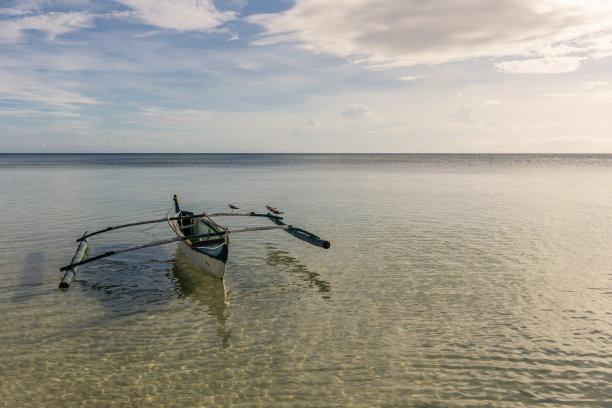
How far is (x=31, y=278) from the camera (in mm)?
12148

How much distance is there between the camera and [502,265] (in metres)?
13.7

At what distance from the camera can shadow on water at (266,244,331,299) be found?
39.5 feet

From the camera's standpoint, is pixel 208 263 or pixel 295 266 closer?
pixel 208 263

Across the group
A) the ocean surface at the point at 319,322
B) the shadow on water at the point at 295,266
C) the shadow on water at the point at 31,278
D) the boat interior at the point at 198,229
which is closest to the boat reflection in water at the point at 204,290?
the ocean surface at the point at 319,322

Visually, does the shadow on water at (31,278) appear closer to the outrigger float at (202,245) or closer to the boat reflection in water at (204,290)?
the outrigger float at (202,245)

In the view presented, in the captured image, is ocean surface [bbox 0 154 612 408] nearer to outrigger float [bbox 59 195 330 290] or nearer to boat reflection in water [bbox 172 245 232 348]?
boat reflection in water [bbox 172 245 232 348]

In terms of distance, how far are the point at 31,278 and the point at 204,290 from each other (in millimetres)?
5772

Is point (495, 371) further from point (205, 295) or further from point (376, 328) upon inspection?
point (205, 295)

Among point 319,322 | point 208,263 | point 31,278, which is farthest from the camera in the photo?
point 208,263

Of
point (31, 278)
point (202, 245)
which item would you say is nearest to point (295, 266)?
point (202, 245)

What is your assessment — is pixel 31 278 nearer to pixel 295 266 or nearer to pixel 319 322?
pixel 295 266

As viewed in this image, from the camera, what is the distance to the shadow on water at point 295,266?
12031mm

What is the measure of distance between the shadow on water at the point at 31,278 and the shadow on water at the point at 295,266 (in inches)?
294

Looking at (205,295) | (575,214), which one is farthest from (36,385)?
(575,214)
